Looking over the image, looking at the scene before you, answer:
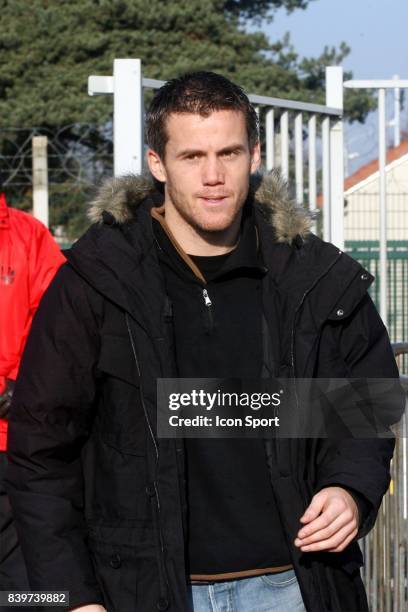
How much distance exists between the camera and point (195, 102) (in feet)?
9.19

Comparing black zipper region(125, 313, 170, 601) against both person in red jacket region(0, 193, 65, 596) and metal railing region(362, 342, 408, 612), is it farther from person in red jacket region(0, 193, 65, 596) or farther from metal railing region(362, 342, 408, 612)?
person in red jacket region(0, 193, 65, 596)

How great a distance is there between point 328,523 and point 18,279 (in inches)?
79.8

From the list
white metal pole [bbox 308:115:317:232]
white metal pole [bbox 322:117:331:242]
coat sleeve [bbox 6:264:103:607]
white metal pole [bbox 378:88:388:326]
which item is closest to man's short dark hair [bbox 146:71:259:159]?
coat sleeve [bbox 6:264:103:607]

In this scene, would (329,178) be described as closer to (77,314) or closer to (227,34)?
(77,314)

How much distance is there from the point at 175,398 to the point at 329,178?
376 cm

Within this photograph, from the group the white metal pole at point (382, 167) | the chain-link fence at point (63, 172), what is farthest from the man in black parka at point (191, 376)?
the chain-link fence at point (63, 172)

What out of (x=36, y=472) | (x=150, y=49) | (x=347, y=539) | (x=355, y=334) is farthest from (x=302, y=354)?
(x=150, y=49)

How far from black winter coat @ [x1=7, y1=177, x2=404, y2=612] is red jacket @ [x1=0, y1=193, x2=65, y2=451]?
1.50 m

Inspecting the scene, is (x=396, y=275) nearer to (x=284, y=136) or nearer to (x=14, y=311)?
(x=284, y=136)

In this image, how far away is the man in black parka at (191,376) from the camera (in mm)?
2611

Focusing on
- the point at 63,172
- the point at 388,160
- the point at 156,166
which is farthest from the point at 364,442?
the point at 63,172

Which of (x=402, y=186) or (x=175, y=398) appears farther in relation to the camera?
(x=402, y=186)

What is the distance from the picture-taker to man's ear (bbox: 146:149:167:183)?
114 inches

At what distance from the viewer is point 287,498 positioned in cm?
266
